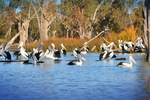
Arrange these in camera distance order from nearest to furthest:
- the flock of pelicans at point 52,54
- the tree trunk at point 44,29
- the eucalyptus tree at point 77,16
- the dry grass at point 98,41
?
the flock of pelicans at point 52,54, the dry grass at point 98,41, the eucalyptus tree at point 77,16, the tree trunk at point 44,29

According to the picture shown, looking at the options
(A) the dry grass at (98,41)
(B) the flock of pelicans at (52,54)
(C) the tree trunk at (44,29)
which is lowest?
(B) the flock of pelicans at (52,54)

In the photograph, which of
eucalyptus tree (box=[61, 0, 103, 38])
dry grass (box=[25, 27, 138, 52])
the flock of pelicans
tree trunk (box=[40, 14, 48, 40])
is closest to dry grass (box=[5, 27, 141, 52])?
dry grass (box=[25, 27, 138, 52])

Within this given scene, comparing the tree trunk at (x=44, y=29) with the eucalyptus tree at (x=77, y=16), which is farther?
the tree trunk at (x=44, y=29)

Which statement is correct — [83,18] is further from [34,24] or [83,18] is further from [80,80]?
[80,80]

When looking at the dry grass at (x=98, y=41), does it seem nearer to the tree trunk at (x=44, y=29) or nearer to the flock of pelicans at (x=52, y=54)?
the flock of pelicans at (x=52, y=54)

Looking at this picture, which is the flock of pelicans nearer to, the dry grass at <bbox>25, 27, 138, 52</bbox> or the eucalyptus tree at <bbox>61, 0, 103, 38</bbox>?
the dry grass at <bbox>25, 27, 138, 52</bbox>

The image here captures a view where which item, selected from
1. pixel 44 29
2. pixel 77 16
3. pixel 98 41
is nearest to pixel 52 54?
pixel 98 41

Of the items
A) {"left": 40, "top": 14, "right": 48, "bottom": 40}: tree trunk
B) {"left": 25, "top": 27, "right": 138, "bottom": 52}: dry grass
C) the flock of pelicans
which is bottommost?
the flock of pelicans

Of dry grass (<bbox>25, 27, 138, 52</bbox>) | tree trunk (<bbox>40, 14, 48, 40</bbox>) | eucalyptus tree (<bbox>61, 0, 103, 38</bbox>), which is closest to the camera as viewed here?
dry grass (<bbox>25, 27, 138, 52</bbox>)

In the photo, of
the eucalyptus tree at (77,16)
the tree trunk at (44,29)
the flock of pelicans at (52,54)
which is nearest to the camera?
the flock of pelicans at (52,54)

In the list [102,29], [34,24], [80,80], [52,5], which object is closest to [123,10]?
[102,29]

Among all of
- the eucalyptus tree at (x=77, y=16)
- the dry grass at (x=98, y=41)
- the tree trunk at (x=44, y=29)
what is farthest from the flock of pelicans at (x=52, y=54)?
the tree trunk at (x=44, y=29)

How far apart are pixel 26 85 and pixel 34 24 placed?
245 ft

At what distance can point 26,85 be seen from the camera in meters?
12.3
